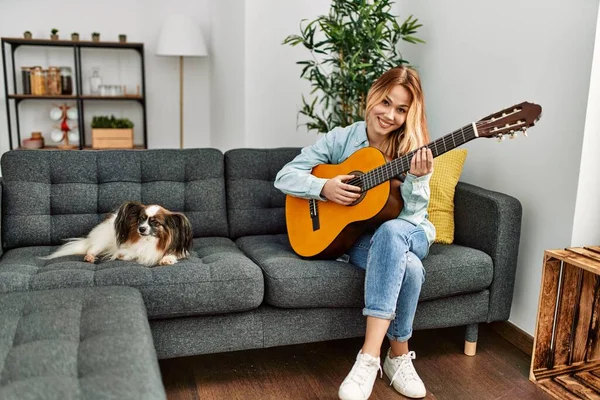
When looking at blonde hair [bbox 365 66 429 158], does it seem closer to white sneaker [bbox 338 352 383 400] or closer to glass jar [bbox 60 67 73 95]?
white sneaker [bbox 338 352 383 400]

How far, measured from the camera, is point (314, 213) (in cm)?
227

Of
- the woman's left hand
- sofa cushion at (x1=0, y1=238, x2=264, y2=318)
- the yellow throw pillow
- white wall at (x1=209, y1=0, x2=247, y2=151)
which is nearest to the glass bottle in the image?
white wall at (x1=209, y1=0, x2=247, y2=151)

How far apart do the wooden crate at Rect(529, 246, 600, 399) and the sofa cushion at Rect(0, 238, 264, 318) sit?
40.7 inches

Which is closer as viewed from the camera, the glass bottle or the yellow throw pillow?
the yellow throw pillow

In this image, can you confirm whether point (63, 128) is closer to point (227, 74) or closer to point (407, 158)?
point (227, 74)

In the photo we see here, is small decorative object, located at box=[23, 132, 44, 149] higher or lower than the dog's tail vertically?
higher

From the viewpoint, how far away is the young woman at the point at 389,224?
1.98m

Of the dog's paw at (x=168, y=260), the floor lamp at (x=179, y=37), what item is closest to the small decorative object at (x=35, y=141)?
the floor lamp at (x=179, y=37)

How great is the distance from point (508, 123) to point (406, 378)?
94 centimetres

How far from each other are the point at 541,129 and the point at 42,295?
1939mm

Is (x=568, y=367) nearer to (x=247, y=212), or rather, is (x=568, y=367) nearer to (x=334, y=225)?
(x=334, y=225)

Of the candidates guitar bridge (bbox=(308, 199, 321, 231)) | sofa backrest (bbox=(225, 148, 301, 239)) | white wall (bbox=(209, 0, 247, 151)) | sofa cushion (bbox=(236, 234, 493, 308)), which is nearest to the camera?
sofa cushion (bbox=(236, 234, 493, 308))

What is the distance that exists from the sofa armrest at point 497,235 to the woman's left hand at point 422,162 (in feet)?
1.64

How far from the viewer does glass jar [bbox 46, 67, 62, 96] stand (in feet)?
15.9
